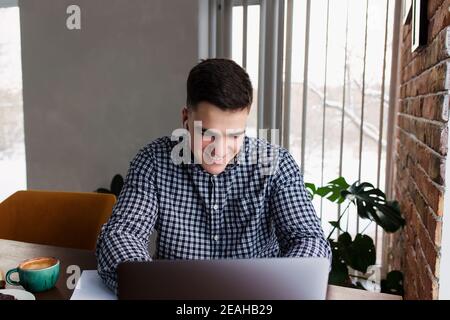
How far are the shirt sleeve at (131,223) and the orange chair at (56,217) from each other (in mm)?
398

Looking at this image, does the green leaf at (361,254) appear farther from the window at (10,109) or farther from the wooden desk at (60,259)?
the window at (10,109)

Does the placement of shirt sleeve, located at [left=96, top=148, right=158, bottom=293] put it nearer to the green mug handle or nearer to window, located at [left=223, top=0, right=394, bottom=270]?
the green mug handle

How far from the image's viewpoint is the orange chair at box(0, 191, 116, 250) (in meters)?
1.61

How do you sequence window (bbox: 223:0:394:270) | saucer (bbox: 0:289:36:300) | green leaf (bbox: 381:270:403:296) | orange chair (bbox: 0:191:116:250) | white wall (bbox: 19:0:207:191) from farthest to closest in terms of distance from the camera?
white wall (bbox: 19:0:207:191) < window (bbox: 223:0:394:270) < green leaf (bbox: 381:270:403:296) < orange chair (bbox: 0:191:116:250) < saucer (bbox: 0:289:36:300)

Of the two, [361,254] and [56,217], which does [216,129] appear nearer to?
[56,217]

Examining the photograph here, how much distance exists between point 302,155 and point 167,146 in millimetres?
1288

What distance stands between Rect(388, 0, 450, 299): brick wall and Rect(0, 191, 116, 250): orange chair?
3.32 ft

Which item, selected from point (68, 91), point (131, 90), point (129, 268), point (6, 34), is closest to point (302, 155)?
point (131, 90)

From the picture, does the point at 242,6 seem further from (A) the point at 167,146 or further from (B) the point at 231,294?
(B) the point at 231,294

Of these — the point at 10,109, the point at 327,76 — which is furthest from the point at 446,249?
the point at 10,109

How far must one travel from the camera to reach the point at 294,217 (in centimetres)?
117

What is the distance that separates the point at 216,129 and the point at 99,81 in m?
2.01

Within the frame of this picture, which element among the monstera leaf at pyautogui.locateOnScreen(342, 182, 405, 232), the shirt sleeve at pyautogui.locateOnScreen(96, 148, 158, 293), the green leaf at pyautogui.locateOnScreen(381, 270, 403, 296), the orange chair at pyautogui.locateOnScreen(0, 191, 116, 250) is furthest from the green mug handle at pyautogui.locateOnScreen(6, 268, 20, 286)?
the green leaf at pyautogui.locateOnScreen(381, 270, 403, 296)

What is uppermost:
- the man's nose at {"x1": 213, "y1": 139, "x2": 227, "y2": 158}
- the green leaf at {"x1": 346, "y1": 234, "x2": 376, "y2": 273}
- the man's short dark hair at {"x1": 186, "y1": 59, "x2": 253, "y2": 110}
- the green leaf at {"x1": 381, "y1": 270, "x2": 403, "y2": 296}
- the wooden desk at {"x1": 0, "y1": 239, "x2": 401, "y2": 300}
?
the man's short dark hair at {"x1": 186, "y1": 59, "x2": 253, "y2": 110}
